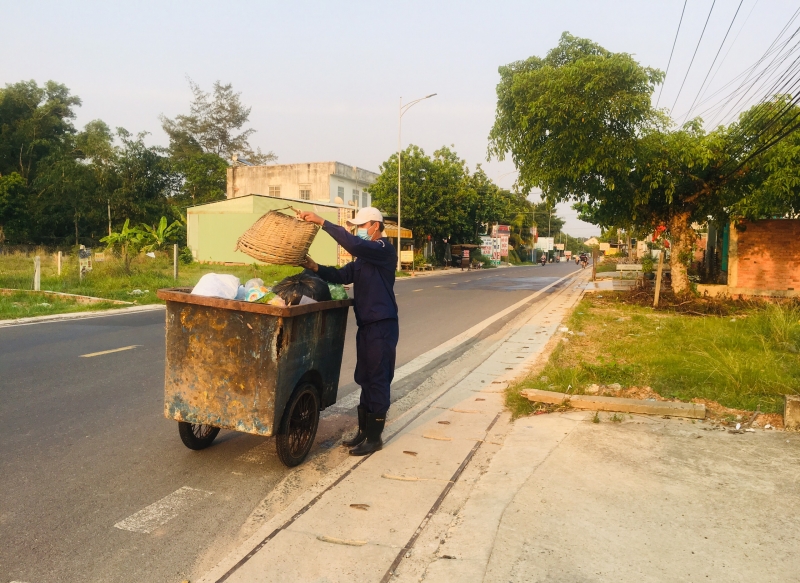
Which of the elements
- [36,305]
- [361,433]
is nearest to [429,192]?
[36,305]

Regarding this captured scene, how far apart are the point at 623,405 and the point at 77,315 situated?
36.2ft

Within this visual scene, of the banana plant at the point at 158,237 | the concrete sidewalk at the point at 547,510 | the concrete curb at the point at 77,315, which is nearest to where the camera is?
the concrete sidewalk at the point at 547,510

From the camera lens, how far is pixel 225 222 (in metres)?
34.0

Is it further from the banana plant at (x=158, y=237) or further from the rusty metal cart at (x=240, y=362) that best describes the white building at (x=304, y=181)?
the rusty metal cart at (x=240, y=362)

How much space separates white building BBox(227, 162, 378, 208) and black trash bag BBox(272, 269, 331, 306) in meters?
39.4

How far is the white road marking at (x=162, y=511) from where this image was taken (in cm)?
352

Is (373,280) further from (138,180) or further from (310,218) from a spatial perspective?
(138,180)

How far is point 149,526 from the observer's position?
353 centimetres

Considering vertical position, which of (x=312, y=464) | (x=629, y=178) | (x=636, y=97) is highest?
(x=636, y=97)

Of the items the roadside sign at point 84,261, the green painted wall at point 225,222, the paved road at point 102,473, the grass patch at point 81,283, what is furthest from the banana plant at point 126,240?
the paved road at point 102,473

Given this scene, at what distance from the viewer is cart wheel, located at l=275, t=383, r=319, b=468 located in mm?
4296

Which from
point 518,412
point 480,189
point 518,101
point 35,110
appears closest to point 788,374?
point 518,412

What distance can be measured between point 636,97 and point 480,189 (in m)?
31.8

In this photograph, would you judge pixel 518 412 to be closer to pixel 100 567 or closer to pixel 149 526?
pixel 149 526
